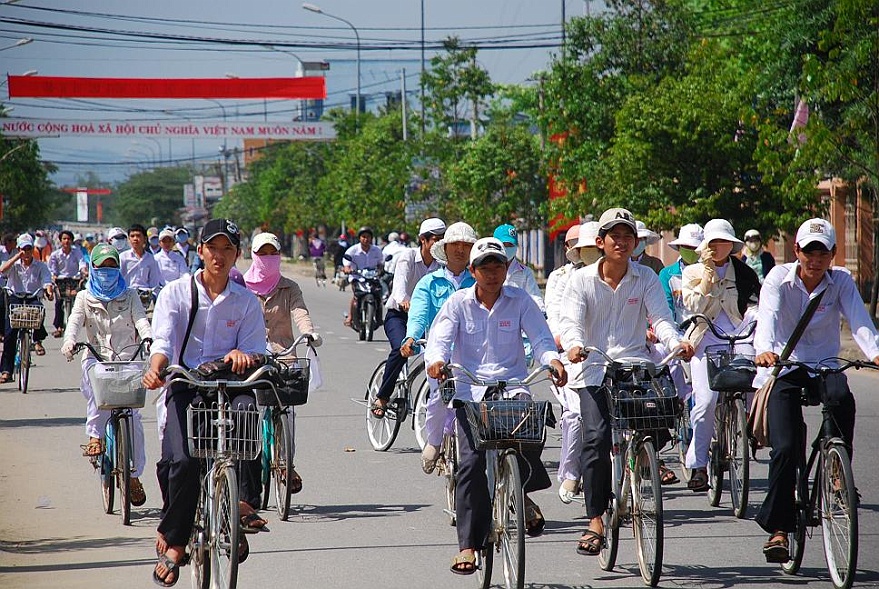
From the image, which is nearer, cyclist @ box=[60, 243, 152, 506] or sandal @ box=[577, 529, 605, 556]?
sandal @ box=[577, 529, 605, 556]

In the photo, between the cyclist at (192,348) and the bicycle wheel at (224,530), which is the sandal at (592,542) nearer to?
the cyclist at (192,348)

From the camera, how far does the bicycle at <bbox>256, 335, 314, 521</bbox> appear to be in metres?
8.63

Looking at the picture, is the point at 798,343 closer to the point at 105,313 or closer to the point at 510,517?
the point at 510,517

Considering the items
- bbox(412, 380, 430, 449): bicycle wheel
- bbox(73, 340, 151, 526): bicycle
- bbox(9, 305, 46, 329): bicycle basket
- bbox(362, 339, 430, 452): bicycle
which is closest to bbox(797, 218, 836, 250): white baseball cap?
bbox(73, 340, 151, 526): bicycle

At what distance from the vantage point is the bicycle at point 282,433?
8633 millimetres

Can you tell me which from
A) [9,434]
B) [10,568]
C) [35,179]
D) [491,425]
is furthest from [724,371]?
[35,179]

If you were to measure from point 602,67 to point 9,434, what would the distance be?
22661 millimetres

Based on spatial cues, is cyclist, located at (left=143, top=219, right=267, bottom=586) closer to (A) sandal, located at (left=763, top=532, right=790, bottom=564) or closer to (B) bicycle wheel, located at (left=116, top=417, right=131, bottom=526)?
(B) bicycle wheel, located at (left=116, top=417, right=131, bottom=526)

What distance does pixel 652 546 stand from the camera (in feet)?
22.9

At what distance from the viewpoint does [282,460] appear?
9.21 m

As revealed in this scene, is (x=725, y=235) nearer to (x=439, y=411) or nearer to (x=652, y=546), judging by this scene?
(x=439, y=411)

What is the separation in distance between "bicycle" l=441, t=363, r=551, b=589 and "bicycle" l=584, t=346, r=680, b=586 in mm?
526

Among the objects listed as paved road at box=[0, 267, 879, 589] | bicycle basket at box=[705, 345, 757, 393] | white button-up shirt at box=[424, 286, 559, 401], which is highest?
white button-up shirt at box=[424, 286, 559, 401]

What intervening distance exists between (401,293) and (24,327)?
6.95 metres
